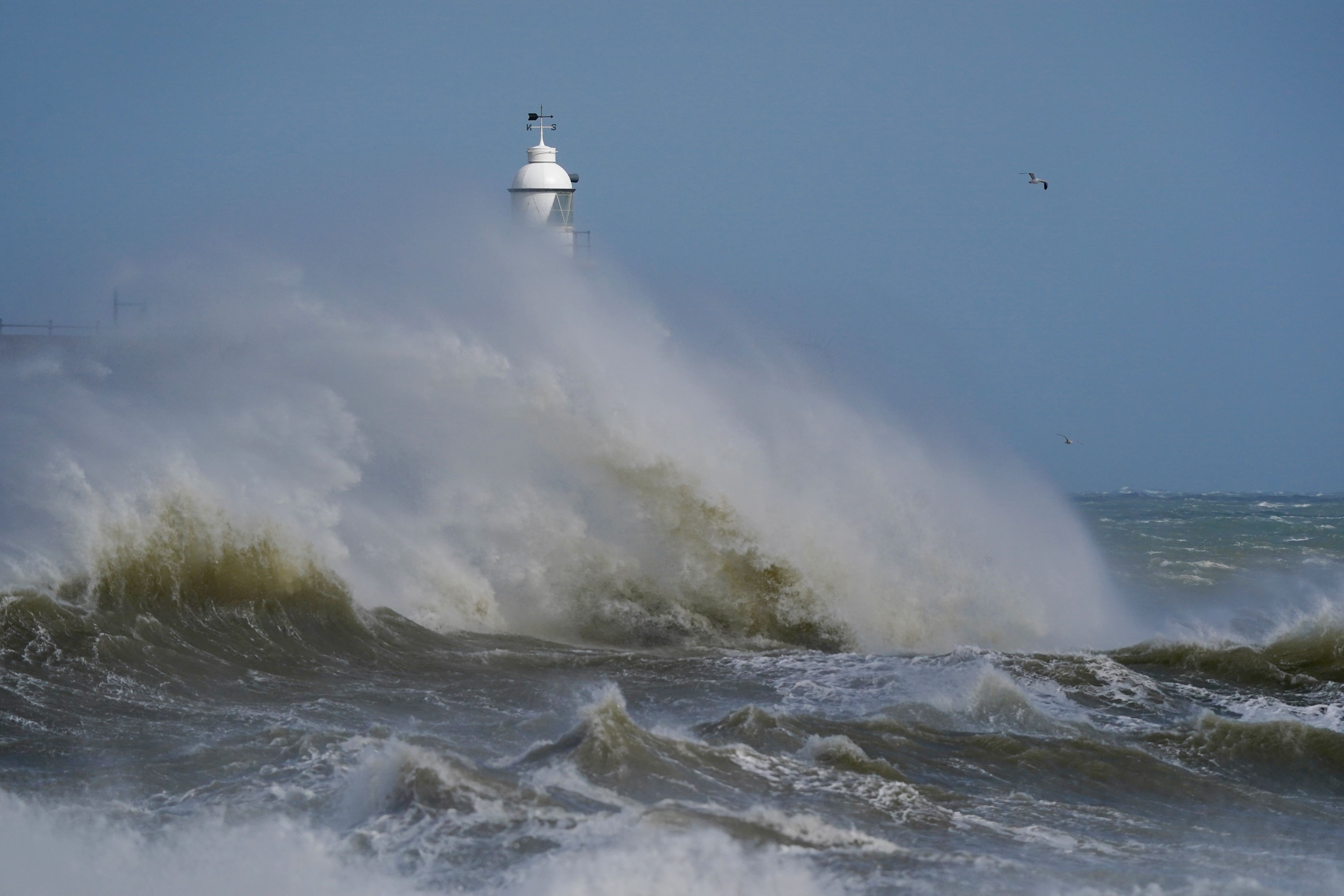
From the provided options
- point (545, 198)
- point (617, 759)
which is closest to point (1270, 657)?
point (617, 759)

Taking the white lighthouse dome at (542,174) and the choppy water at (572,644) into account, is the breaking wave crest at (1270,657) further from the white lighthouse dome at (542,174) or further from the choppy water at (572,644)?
the white lighthouse dome at (542,174)

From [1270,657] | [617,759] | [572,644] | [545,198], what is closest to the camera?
[617,759]

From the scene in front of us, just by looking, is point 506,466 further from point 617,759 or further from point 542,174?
point 542,174

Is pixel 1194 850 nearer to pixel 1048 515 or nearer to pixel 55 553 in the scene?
pixel 55 553

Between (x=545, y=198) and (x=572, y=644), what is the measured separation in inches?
708

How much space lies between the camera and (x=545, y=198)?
29016 millimetres

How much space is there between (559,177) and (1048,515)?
49.2 ft

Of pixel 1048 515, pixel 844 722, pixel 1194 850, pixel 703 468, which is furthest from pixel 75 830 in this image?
pixel 1048 515

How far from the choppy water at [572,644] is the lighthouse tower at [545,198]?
12.0 m

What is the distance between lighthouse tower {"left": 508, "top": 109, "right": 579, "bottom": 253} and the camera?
29.0m

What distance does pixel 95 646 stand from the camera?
9992 mm

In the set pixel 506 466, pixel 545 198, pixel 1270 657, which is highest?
pixel 545 198

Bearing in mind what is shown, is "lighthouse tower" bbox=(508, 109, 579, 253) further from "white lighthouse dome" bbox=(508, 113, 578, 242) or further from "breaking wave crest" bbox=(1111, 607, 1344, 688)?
"breaking wave crest" bbox=(1111, 607, 1344, 688)

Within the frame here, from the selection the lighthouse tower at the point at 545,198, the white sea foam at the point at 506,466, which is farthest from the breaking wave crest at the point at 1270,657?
the lighthouse tower at the point at 545,198
